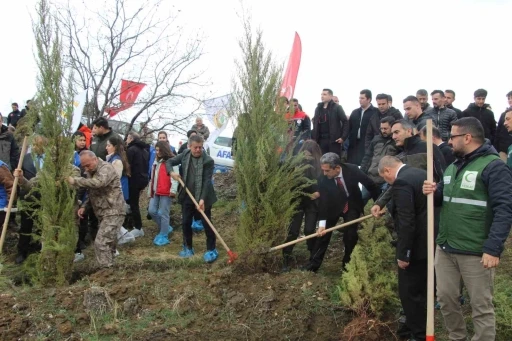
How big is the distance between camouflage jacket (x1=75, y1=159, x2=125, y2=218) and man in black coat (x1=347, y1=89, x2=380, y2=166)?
4475 mm

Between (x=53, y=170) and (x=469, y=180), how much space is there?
5.14 metres

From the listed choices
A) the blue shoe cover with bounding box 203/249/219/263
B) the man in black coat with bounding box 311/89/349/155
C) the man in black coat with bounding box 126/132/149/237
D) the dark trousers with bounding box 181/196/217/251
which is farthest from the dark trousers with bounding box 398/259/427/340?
the man in black coat with bounding box 126/132/149/237

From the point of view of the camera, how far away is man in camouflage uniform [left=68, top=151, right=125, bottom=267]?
689 cm

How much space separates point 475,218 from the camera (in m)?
4.19

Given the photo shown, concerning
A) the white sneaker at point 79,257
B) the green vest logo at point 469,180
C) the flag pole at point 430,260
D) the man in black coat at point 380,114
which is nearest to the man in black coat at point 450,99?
the man in black coat at point 380,114

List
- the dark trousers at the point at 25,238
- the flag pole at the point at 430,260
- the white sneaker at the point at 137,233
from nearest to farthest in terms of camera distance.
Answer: the flag pole at the point at 430,260, the dark trousers at the point at 25,238, the white sneaker at the point at 137,233

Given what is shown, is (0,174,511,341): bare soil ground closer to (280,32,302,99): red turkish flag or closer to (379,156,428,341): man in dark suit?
(379,156,428,341): man in dark suit

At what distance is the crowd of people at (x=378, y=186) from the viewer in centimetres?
422

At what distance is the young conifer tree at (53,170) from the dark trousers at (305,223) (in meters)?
3.08

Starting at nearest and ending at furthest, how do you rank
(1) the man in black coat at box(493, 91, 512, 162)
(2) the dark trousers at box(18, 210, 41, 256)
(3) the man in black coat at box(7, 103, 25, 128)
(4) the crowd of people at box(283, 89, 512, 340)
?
(4) the crowd of people at box(283, 89, 512, 340)
(2) the dark trousers at box(18, 210, 41, 256)
(1) the man in black coat at box(493, 91, 512, 162)
(3) the man in black coat at box(7, 103, 25, 128)

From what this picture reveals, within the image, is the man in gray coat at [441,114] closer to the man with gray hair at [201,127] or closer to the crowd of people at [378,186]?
the crowd of people at [378,186]

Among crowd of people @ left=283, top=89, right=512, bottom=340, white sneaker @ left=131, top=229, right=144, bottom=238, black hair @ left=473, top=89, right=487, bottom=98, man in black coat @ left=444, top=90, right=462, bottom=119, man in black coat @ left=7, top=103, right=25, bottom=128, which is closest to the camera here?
crowd of people @ left=283, top=89, right=512, bottom=340

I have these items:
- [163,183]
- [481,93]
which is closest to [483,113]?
[481,93]

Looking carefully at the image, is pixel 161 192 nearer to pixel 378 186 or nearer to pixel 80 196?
pixel 80 196
